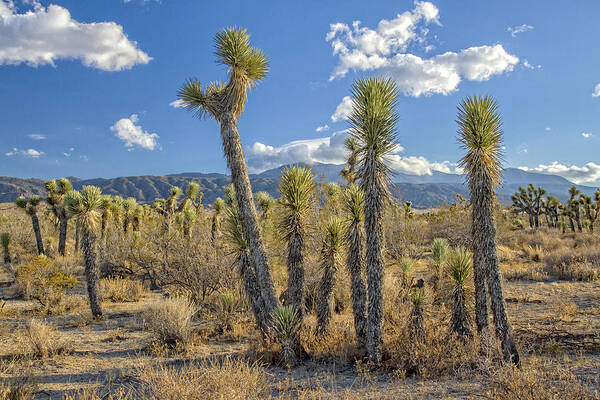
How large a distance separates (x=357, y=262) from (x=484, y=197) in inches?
109

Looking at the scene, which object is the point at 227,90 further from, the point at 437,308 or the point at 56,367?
the point at 437,308

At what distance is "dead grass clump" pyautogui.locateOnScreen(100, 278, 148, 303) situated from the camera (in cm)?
1427

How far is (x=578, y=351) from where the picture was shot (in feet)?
22.6

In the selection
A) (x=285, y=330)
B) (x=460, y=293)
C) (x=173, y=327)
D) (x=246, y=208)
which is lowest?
(x=173, y=327)

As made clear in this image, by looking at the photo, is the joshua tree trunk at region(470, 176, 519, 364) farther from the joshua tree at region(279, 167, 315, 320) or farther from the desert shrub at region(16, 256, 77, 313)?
the desert shrub at region(16, 256, 77, 313)

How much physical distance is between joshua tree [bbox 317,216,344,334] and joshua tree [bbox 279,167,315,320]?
48 cm

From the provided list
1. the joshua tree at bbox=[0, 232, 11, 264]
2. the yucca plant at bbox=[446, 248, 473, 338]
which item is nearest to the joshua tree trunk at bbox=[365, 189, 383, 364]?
the yucca plant at bbox=[446, 248, 473, 338]

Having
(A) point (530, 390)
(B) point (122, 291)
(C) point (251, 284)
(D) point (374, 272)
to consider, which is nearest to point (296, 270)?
(C) point (251, 284)

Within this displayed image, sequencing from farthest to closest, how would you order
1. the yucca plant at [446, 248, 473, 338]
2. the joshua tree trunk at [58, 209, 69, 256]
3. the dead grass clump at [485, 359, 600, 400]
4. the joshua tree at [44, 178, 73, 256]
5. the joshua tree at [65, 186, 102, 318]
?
the joshua tree trunk at [58, 209, 69, 256] < the joshua tree at [44, 178, 73, 256] < the joshua tree at [65, 186, 102, 318] < the yucca plant at [446, 248, 473, 338] < the dead grass clump at [485, 359, 600, 400]

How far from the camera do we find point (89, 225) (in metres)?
11.0

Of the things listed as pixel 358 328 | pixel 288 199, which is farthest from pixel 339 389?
pixel 288 199

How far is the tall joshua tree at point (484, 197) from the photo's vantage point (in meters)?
6.38

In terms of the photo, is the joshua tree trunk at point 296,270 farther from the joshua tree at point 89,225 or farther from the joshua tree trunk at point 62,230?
the joshua tree trunk at point 62,230

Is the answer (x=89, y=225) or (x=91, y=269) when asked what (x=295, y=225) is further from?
(x=91, y=269)
